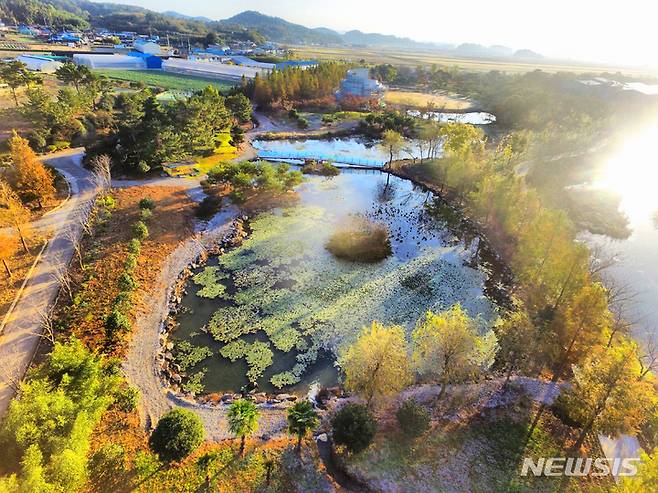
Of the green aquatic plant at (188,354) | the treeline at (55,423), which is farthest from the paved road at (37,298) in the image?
the green aquatic plant at (188,354)

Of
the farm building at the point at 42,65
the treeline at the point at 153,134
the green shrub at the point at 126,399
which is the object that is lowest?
the green shrub at the point at 126,399

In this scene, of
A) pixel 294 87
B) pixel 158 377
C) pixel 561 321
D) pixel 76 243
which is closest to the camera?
pixel 158 377

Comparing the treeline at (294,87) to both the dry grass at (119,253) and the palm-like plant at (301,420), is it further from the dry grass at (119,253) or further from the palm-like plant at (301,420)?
the palm-like plant at (301,420)

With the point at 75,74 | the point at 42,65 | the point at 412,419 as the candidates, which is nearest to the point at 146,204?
the point at 412,419

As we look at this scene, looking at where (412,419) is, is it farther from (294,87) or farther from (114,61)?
(114,61)

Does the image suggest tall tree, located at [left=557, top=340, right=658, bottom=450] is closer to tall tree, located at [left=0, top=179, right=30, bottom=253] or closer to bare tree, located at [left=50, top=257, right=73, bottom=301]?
bare tree, located at [left=50, top=257, right=73, bottom=301]

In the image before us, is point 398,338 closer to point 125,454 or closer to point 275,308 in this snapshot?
point 275,308
